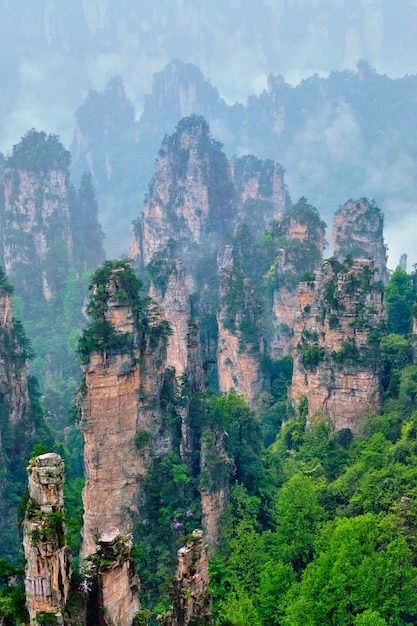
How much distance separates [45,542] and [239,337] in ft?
104

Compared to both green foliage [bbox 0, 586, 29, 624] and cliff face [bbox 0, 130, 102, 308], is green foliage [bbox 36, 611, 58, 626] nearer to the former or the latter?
green foliage [bbox 0, 586, 29, 624]

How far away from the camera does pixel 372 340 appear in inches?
1250

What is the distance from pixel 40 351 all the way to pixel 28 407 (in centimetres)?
3100

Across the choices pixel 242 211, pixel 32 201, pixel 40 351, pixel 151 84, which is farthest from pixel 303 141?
pixel 40 351

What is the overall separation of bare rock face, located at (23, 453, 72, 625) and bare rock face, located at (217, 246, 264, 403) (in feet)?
101

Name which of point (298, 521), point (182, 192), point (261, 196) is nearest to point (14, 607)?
point (298, 521)

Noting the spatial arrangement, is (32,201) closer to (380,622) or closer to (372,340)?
(372,340)

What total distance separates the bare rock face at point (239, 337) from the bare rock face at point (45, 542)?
30648mm

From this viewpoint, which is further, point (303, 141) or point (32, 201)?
point (303, 141)

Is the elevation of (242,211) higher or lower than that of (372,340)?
higher

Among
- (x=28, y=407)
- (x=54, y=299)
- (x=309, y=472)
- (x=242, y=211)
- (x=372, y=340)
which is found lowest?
(x=309, y=472)

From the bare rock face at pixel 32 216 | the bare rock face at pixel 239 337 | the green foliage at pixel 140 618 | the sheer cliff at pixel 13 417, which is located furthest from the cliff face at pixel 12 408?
the bare rock face at pixel 32 216

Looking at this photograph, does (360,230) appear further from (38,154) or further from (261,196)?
(38,154)

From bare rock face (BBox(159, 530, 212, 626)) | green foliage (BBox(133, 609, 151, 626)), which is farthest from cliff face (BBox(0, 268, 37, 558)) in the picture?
green foliage (BBox(133, 609, 151, 626))
